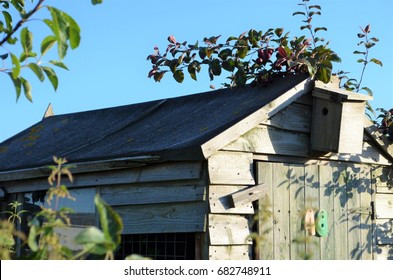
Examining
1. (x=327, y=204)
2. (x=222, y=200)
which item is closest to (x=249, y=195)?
(x=222, y=200)

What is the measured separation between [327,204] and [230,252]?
61.1 inches

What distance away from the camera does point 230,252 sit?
656 cm

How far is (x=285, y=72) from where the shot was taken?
802 centimetres

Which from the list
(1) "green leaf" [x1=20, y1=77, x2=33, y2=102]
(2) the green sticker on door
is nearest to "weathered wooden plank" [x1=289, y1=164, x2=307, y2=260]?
(2) the green sticker on door

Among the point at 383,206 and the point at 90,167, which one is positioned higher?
the point at 90,167

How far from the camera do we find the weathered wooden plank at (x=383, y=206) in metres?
8.27

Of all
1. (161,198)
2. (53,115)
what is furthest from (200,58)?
(53,115)

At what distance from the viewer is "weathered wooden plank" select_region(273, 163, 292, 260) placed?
22.8 feet

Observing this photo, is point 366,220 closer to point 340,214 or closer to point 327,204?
point 340,214

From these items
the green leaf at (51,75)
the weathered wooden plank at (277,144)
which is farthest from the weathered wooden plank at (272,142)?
the green leaf at (51,75)

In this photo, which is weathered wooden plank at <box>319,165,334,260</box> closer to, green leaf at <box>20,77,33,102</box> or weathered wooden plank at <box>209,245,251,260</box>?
weathered wooden plank at <box>209,245,251,260</box>

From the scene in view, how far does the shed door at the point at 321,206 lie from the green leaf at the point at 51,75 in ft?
14.7

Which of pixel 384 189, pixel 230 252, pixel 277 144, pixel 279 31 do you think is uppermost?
pixel 279 31

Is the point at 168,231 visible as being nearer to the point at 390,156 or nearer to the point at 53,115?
the point at 390,156
